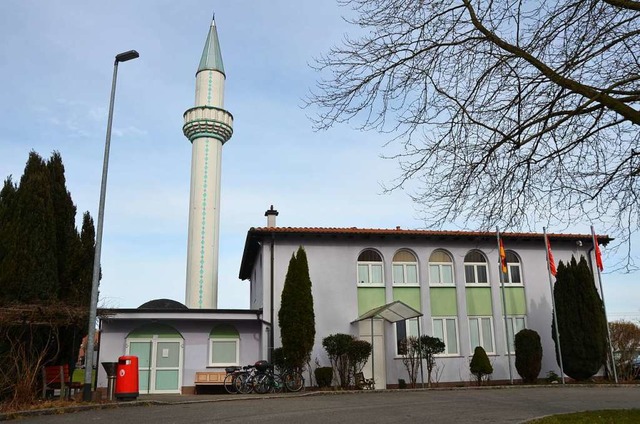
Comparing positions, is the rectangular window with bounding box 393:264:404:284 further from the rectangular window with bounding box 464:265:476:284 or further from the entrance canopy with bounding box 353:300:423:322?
the rectangular window with bounding box 464:265:476:284

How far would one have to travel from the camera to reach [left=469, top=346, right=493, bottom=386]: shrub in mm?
20266

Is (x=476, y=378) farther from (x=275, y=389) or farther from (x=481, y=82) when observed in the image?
(x=481, y=82)

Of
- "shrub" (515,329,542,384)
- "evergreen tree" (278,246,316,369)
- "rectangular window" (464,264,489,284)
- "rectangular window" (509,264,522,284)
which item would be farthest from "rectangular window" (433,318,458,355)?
"evergreen tree" (278,246,316,369)

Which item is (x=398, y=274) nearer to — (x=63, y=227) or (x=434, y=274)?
(x=434, y=274)

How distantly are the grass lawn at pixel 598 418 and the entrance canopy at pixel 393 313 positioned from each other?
938cm

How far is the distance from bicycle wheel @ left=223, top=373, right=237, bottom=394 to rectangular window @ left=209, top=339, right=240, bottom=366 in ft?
4.97

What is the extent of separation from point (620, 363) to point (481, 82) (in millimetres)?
18456

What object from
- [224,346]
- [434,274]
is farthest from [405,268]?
[224,346]

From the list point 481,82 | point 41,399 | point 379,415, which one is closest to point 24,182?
point 41,399

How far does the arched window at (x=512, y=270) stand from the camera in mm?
22984

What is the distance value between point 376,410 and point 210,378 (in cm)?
959

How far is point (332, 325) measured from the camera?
20969 millimetres

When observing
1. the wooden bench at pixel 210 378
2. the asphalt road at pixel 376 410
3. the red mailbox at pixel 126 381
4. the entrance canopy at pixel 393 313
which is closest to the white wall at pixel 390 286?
the entrance canopy at pixel 393 313

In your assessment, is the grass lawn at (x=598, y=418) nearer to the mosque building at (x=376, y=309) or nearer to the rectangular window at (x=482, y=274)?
the mosque building at (x=376, y=309)
